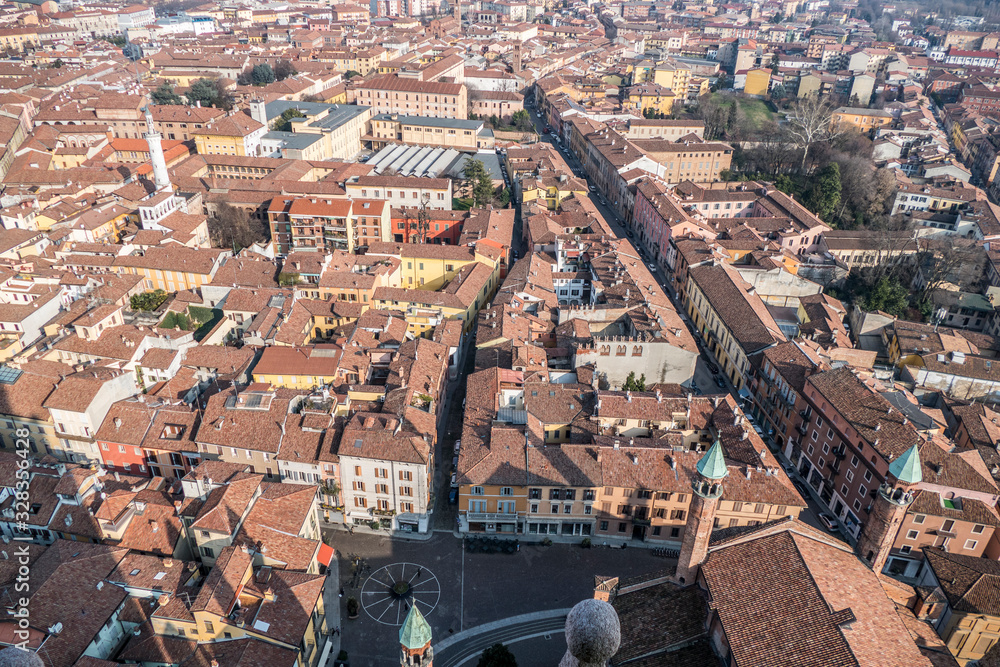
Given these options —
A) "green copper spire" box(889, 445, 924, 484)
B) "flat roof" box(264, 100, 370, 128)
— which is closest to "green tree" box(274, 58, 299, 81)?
"flat roof" box(264, 100, 370, 128)

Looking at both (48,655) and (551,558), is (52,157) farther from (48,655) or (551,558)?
(551,558)

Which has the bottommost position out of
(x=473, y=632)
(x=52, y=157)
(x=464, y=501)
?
(x=473, y=632)


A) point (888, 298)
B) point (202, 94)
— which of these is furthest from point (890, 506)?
point (202, 94)

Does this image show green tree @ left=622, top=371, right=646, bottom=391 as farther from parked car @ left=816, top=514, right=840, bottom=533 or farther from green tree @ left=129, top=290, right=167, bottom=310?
green tree @ left=129, top=290, right=167, bottom=310

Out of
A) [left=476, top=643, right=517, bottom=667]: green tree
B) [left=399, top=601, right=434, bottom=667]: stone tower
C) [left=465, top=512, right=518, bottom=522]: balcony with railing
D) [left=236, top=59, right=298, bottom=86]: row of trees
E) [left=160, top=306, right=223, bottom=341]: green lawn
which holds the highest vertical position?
[left=236, top=59, right=298, bottom=86]: row of trees

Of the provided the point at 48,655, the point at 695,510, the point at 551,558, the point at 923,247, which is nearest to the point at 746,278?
the point at 923,247

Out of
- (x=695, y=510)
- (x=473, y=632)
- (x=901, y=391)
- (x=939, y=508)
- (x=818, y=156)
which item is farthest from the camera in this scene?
(x=818, y=156)
